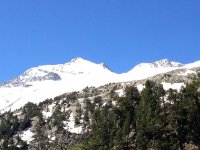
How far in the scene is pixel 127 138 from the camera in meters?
122

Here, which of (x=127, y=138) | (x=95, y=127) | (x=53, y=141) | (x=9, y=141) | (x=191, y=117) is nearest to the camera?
(x=191, y=117)

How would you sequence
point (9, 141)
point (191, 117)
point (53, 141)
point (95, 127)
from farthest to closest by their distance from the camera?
point (9, 141), point (53, 141), point (95, 127), point (191, 117)

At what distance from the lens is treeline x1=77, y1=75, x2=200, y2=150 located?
111 meters

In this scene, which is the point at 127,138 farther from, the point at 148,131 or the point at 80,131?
the point at 80,131

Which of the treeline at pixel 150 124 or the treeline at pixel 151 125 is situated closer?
the treeline at pixel 151 125

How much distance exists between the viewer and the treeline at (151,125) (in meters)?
111

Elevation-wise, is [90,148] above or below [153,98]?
below

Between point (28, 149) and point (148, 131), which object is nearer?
point (148, 131)

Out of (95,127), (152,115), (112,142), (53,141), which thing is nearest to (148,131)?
(152,115)

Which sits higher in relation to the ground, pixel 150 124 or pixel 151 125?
pixel 150 124

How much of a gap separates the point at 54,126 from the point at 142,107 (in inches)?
3157

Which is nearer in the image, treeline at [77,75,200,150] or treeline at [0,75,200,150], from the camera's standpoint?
treeline at [77,75,200,150]

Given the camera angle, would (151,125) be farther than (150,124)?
No

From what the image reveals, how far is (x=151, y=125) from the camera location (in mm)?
113312
